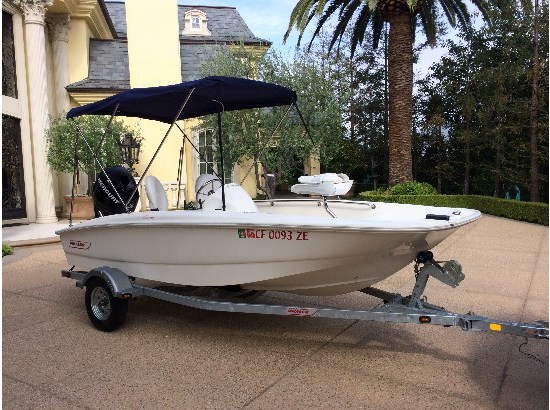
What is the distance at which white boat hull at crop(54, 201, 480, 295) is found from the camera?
3.26m

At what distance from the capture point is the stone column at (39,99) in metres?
12.7

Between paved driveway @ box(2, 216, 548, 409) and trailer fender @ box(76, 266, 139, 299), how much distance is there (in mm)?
440

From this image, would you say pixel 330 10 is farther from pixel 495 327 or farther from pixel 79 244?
pixel 495 327

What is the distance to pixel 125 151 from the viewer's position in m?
12.6

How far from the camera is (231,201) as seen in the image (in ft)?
14.6

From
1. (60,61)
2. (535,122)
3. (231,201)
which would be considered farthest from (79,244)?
(535,122)

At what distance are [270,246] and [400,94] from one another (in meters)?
12.8

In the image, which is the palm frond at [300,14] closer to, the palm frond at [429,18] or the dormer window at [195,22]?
the palm frond at [429,18]

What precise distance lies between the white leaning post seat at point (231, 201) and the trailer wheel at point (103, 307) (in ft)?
4.02

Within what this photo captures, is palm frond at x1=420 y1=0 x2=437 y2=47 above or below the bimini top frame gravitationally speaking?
above

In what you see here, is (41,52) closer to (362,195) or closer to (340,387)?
(362,195)

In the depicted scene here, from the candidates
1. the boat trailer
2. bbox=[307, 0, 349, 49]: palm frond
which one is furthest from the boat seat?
bbox=[307, 0, 349, 49]: palm frond

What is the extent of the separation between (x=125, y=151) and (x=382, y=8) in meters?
9.11

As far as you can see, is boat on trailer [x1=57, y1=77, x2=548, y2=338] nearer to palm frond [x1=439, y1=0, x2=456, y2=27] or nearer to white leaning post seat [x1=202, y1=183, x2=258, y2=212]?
white leaning post seat [x1=202, y1=183, x2=258, y2=212]
